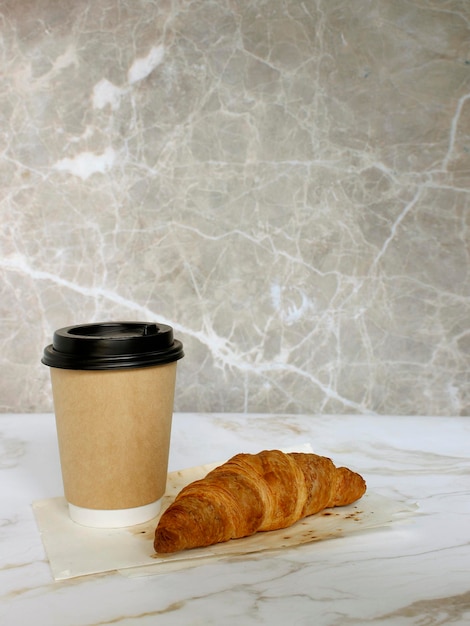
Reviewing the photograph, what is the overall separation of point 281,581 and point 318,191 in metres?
0.76

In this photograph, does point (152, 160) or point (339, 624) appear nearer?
point (339, 624)

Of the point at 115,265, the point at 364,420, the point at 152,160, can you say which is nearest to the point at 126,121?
the point at 152,160

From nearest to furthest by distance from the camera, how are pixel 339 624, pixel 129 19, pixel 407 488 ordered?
pixel 339 624, pixel 407 488, pixel 129 19

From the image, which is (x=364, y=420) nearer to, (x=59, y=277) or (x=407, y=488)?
(x=407, y=488)

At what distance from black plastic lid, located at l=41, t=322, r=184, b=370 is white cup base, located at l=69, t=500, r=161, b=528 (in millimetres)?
156

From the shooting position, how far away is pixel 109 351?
677 millimetres

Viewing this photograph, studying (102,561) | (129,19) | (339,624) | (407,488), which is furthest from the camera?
(129,19)

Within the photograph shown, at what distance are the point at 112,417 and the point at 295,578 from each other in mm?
233

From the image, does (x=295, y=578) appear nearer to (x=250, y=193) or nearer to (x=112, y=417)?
(x=112, y=417)

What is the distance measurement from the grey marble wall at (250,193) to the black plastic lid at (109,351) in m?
0.50

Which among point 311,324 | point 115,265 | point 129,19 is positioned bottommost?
point 311,324

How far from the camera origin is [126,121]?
119cm

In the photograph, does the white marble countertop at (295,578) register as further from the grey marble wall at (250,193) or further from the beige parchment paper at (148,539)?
the grey marble wall at (250,193)

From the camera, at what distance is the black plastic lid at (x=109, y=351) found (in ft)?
2.22
